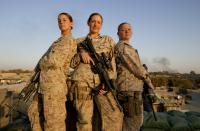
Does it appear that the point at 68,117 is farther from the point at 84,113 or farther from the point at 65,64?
the point at 65,64

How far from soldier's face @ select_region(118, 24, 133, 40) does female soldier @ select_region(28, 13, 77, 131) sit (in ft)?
2.42

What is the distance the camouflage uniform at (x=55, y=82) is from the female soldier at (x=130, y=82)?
76 cm

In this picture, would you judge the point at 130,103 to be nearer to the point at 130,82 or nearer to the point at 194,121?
the point at 130,82

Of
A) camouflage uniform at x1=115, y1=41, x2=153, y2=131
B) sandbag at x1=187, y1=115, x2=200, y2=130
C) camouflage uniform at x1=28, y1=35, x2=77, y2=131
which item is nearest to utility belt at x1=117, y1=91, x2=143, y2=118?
camouflage uniform at x1=115, y1=41, x2=153, y2=131

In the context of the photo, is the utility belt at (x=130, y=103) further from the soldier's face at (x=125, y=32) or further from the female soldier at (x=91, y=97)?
the soldier's face at (x=125, y=32)

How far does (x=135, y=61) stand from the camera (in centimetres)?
466

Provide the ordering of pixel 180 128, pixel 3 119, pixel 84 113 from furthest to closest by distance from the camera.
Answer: pixel 180 128 → pixel 3 119 → pixel 84 113

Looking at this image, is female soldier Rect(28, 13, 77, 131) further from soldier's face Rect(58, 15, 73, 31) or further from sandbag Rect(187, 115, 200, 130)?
sandbag Rect(187, 115, 200, 130)

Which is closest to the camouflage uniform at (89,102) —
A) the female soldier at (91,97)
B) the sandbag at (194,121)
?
the female soldier at (91,97)

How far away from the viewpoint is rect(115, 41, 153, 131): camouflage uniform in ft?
15.1

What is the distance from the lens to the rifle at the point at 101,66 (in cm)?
447

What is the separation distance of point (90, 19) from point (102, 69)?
0.75 meters

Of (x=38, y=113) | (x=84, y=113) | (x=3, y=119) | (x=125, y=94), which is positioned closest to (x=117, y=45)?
(x=125, y=94)

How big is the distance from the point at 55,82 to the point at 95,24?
99 cm
